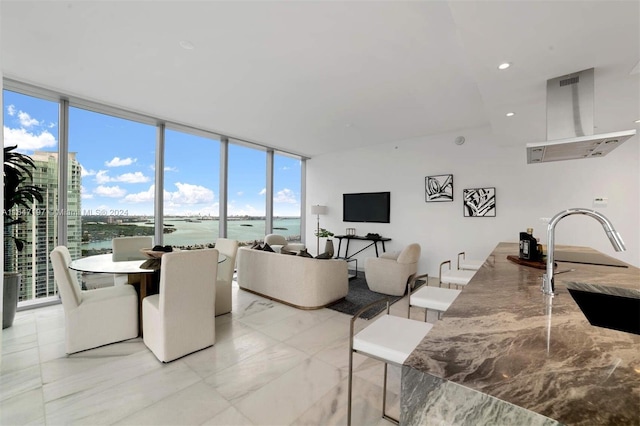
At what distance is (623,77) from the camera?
2.17 m

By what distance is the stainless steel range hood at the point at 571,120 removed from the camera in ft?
6.46

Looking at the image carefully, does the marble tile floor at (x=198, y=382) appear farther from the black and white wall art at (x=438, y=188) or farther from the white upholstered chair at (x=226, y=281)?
the black and white wall art at (x=438, y=188)

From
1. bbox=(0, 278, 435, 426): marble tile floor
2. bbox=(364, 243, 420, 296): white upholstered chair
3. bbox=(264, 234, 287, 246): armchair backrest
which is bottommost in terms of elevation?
bbox=(0, 278, 435, 426): marble tile floor

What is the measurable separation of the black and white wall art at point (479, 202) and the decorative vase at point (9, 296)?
668cm

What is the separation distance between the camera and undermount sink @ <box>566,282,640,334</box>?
1.21 m

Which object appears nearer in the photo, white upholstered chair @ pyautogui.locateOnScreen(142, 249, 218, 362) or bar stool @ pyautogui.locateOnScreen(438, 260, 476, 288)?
white upholstered chair @ pyautogui.locateOnScreen(142, 249, 218, 362)

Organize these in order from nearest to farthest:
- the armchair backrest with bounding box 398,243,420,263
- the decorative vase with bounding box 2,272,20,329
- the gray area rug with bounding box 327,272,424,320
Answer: the decorative vase with bounding box 2,272,20,329 → the gray area rug with bounding box 327,272,424,320 → the armchair backrest with bounding box 398,243,420,263

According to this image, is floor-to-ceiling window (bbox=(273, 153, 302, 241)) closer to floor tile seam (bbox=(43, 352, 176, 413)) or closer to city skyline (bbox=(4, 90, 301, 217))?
city skyline (bbox=(4, 90, 301, 217))

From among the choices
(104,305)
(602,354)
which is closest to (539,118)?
(602,354)

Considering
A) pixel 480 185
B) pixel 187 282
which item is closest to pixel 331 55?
pixel 187 282

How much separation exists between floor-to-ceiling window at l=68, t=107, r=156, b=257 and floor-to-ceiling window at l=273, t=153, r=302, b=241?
2.86 m

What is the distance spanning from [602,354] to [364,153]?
19.8 ft

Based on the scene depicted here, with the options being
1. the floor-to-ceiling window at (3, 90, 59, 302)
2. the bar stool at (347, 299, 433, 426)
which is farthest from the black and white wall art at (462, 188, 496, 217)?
the floor-to-ceiling window at (3, 90, 59, 302)

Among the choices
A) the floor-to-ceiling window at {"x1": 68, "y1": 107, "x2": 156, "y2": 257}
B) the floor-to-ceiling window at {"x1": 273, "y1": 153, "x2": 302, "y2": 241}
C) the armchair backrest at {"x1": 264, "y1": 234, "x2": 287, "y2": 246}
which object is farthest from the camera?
the floor-to-ceiling window at {"x1": 273, "y1": 153, "x2": 302, "y2": 241}
